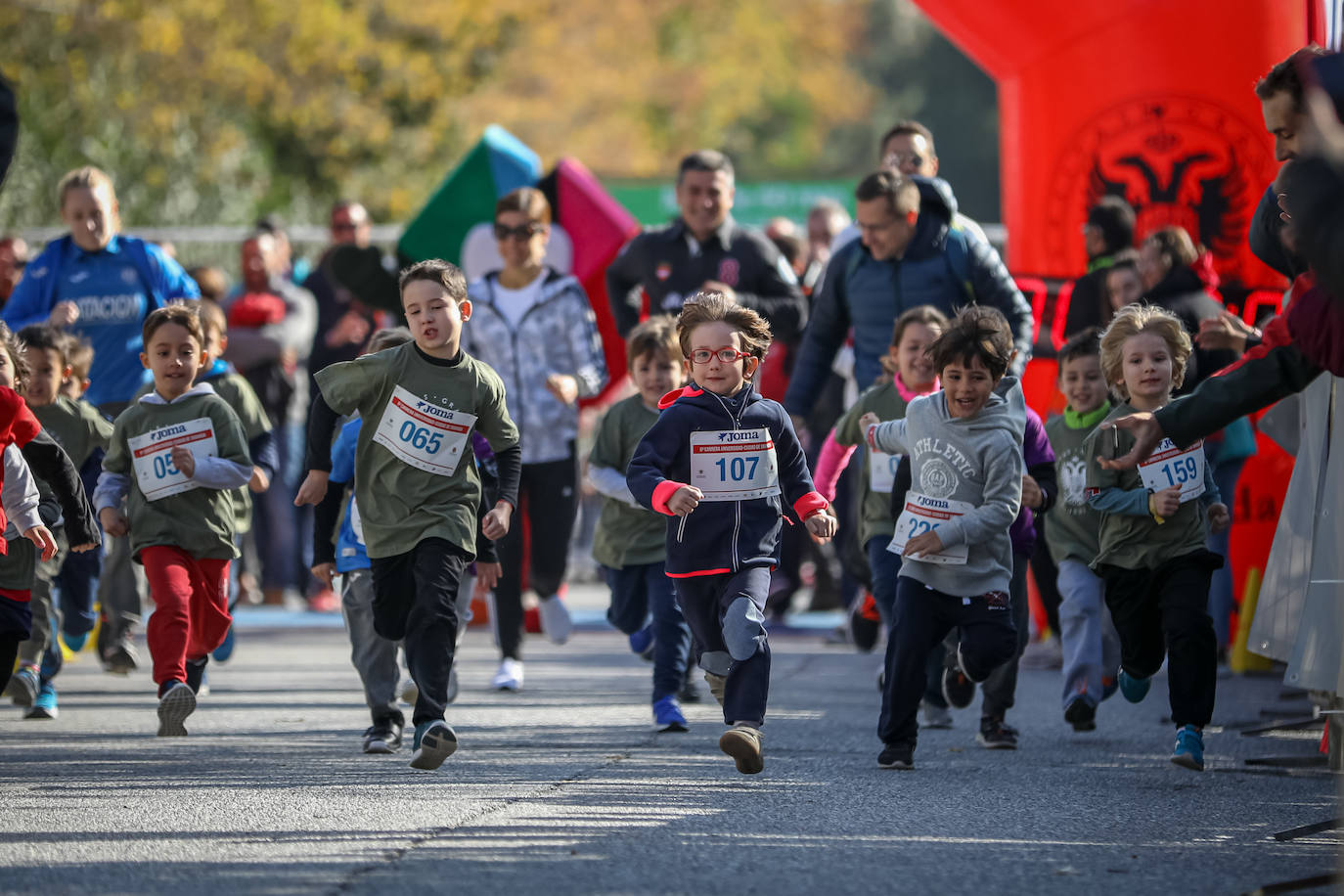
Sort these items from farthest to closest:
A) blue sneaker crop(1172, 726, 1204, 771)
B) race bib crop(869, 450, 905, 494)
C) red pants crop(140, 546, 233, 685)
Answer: race bib crop(869, 450, 905, 494) → red pants crop(140, 546, 233, 685) → blue sneaker crop(1172, 726, 1204, 771)

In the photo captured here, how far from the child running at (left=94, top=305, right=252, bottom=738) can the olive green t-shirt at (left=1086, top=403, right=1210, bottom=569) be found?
3181 mm

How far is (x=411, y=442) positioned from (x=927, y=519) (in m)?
1.75

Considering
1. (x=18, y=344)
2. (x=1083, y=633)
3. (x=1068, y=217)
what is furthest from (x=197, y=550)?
(x=1068, y=217)

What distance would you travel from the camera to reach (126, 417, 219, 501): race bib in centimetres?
757

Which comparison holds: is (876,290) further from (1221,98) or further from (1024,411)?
(1221,98)

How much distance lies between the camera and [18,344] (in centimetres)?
712

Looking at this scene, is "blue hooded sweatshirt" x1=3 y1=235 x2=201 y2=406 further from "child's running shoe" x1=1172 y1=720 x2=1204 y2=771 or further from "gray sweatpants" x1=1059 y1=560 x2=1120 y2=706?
"child's running shoe" x1=1172 y1=720 x2=1204 y2=771

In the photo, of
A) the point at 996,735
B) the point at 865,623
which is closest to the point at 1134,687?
the point at 996,735

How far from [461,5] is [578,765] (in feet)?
89.7

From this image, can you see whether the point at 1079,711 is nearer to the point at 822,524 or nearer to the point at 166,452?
the point at 822,524

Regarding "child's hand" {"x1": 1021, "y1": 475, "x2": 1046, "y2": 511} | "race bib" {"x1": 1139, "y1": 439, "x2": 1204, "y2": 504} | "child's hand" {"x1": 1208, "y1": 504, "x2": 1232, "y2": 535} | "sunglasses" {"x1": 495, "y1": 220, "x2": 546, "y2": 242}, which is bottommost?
"child's hand" {"x1": 1208, "y1": 504, "x2": 1232, "y2": 535}

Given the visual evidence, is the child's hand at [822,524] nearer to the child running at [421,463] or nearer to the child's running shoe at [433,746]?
the child running at [421,463]

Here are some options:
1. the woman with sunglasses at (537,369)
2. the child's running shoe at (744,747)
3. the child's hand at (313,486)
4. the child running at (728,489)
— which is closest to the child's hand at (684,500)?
the child running at (728,489)

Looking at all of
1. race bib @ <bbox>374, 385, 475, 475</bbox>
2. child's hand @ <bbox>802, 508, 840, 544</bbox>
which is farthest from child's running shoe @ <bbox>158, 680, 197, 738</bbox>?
child's hand @ <bbox>802, 508, 840, 544</bbox>
